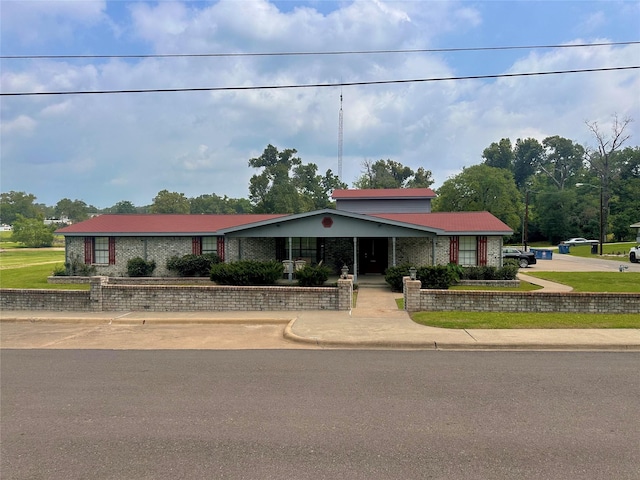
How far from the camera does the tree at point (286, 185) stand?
7306 cm

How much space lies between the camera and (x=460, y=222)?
2484 centimetres

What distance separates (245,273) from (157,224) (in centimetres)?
960

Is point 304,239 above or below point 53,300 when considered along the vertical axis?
above

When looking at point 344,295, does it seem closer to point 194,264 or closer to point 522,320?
point 522,320

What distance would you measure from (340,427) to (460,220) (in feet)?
71.6

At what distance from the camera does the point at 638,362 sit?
26.5 ft

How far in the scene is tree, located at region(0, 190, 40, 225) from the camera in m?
156

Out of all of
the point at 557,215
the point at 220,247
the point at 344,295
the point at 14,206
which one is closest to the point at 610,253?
the point at 557,215

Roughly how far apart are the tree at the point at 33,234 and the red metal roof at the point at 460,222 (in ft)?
249

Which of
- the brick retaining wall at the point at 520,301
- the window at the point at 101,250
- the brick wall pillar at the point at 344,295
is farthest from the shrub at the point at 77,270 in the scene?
the brick retaining wall at the point at 520,301

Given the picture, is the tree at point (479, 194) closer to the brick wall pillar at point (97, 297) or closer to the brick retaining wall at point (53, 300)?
the brick wall pillar at point (97, 297)

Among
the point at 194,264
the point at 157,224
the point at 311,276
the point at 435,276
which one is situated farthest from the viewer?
the point at 157,224

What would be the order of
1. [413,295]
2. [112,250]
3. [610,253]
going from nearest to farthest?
[413,295] → [112,250] → [610,253]

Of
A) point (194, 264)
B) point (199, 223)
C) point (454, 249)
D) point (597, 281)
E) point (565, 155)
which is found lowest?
point (597, 281)
